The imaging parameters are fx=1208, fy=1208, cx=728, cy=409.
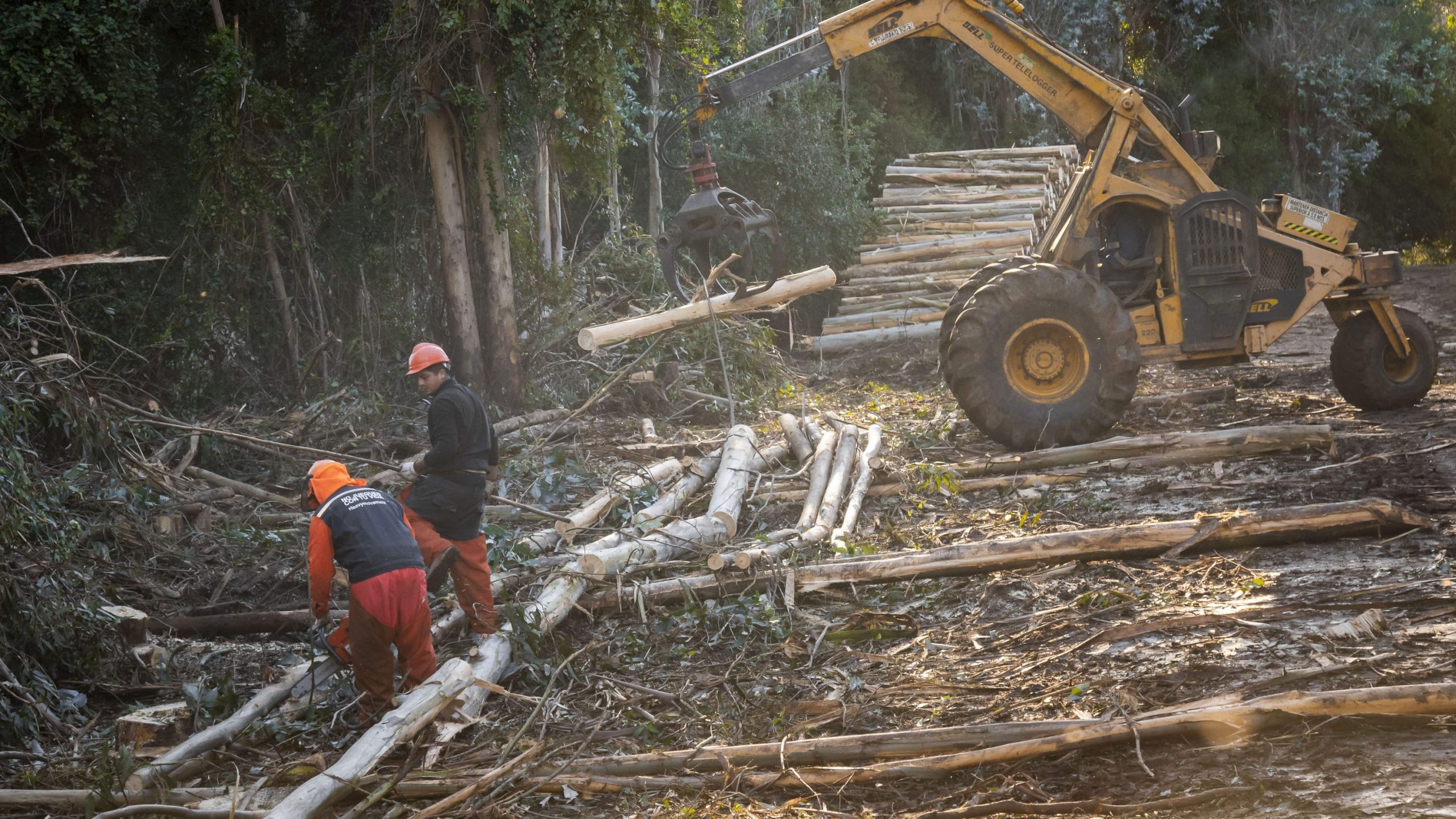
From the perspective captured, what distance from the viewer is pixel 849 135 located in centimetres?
2112

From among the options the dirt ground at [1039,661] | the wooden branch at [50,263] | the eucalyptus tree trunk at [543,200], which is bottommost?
the dirt ground at [1039,661]

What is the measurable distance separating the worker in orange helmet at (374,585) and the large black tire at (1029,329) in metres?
5.23

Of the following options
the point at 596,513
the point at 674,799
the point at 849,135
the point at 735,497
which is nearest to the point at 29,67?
the point at 596,513

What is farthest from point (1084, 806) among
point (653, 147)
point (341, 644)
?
point (653, 147)

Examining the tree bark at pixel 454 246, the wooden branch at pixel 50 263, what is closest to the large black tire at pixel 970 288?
the tree bark at pixel 454 246

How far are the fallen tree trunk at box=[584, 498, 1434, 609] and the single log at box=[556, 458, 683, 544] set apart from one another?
41.4 inches

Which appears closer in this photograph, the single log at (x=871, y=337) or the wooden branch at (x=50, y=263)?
the wooden branch at (x=50, y=263)

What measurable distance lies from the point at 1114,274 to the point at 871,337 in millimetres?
6744

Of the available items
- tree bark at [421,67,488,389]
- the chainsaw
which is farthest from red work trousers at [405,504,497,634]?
tree bark at [421,67,488,389]

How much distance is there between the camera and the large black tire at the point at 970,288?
10.1 metres

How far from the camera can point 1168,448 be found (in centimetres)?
948

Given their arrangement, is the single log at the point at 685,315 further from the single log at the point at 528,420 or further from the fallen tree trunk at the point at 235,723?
the fallen tree trunk at the point at 235,723

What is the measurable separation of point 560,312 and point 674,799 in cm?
945

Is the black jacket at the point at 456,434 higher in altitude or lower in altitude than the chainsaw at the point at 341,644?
higher
